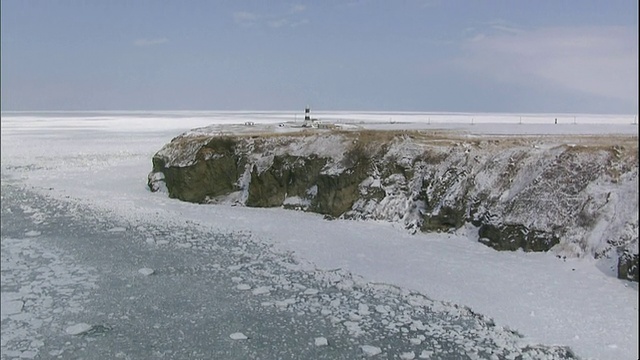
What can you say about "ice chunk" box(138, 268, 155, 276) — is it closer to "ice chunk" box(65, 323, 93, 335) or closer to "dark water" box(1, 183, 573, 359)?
"dark water" box(1, 183, 573, 359)

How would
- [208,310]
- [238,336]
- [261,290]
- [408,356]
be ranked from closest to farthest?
[408,356] → [238,336] → [208,310] → [261,290]

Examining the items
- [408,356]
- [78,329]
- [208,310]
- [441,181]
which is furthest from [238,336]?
[441,181]

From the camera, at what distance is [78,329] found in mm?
10023

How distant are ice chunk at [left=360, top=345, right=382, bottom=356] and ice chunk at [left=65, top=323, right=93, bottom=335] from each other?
19.4 feet

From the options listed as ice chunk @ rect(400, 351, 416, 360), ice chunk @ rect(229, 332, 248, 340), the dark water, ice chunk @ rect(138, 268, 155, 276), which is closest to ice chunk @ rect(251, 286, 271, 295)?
the dark water

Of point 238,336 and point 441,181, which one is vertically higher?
point 441,181

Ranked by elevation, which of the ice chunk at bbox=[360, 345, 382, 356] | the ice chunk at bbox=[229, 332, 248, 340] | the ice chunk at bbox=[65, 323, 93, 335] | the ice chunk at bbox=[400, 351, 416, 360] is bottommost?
the ice chunk at bbox=[400, 351, 416, 360]

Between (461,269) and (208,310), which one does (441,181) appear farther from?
(208,310)

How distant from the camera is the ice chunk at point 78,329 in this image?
9906mm

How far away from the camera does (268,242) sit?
17.5 meters

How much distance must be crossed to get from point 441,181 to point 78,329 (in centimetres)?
1401

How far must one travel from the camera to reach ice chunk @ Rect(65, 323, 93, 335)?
991 centimetres

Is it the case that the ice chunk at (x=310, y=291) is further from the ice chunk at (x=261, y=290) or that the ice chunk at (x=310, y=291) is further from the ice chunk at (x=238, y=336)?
the ice chunk at (x=238, y=336)

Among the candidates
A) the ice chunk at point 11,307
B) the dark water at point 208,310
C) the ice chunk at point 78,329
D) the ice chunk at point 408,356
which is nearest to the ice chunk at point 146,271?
the dark water at point 208,310
